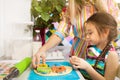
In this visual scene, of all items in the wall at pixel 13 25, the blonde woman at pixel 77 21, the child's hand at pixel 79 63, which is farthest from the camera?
A: the wall at pixel 13 25

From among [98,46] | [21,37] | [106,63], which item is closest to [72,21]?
[98,46]

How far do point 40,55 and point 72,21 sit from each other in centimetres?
30

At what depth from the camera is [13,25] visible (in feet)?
4.78

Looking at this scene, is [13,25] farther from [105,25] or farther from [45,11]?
[105,25]

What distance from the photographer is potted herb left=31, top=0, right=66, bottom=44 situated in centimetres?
142

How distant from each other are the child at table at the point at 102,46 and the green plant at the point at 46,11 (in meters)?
0.48

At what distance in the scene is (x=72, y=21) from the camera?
3.76ft

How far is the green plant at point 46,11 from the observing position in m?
1.41

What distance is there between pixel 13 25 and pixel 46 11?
0.89 feet

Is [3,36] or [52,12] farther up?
[52,12]

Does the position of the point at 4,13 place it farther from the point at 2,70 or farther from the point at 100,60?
the point at 100,60

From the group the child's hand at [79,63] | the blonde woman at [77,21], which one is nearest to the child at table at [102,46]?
the child's hand at [79,63]

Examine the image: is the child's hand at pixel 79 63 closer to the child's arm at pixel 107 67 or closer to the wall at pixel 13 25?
the child's arm at pixel 107 67

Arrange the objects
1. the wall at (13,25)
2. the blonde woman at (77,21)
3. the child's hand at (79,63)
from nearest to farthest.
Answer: the child's hand at (79,63) → the blonde woman at (77,21) → the wall at (13,25)
